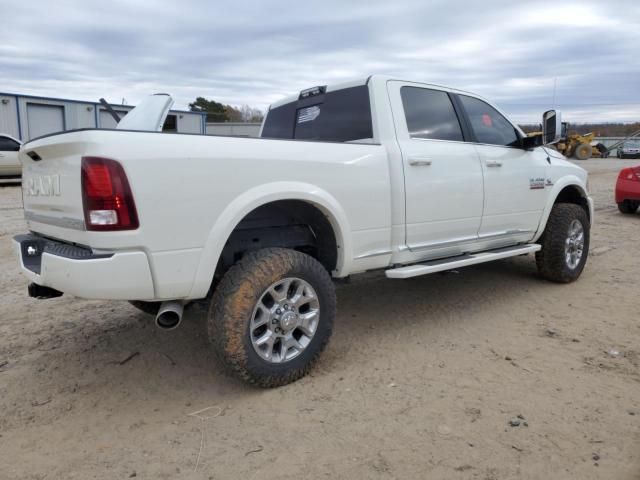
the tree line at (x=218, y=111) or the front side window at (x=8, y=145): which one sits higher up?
the tree line at (x=218, y=111)

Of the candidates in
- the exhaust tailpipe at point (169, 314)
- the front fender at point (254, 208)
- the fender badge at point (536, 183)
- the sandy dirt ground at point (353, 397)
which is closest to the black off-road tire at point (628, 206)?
the sandy dirt ground at point (353, 397)

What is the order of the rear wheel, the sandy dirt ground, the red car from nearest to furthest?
the sandy dirt ground, the red car, the rear wheel

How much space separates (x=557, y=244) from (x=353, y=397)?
132 inches

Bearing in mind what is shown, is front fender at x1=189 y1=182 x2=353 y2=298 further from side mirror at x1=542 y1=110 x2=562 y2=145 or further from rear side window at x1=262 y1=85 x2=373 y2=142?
side mirror at x1=542 y1=110 x2=562 y2=145

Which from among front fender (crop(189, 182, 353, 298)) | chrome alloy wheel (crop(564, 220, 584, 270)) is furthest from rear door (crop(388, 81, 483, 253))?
chrome alloy wheel (crop(564, 220, 584, 270))

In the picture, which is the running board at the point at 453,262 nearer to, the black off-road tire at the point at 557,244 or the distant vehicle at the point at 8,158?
the black off-road tire at the point at 557,244

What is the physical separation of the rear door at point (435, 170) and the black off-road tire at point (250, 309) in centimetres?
106

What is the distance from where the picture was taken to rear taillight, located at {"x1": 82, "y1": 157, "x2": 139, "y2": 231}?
100 inches

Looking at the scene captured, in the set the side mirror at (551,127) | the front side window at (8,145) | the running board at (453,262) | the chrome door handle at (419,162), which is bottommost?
the running board at (453,262)

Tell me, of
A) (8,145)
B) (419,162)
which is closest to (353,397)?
(419,162)

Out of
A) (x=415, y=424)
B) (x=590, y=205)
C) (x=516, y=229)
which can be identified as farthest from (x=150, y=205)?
(x=590, y=205)

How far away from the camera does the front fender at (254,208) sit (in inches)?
113

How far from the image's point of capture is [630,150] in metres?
35.3

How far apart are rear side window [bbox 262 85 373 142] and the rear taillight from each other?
199 cm
